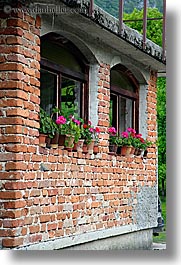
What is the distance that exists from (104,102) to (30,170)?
1753mm

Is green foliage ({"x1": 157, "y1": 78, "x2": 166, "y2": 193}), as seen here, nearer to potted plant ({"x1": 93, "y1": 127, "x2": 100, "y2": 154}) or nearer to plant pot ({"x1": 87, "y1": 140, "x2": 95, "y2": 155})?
potted plant ({"x1": 93, "y1": 127, "x2": 100, "y2": 154})

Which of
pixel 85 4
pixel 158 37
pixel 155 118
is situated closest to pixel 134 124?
pixel 155 118

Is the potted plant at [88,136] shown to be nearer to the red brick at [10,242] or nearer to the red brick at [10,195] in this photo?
the red brick at [10,195]

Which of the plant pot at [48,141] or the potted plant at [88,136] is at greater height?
the potted plant at [88,136]

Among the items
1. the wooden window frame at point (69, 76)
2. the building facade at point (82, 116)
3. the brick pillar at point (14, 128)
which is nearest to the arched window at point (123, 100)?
the building facade at point (82, 116)

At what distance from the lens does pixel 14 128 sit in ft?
17.1

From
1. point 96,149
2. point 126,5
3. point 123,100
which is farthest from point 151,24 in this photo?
point 96,149

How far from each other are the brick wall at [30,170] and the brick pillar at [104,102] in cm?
34

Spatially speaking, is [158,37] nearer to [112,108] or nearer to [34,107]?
[112,108]

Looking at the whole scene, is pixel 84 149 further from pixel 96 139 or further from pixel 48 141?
pixel 48 141

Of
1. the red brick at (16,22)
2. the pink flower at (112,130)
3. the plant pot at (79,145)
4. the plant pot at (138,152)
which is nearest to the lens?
the red brick at (16,22)

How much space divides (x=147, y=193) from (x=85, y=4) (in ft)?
9.85

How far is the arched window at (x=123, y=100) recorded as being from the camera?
7652 millimetres

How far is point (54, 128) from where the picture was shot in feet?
19.0
